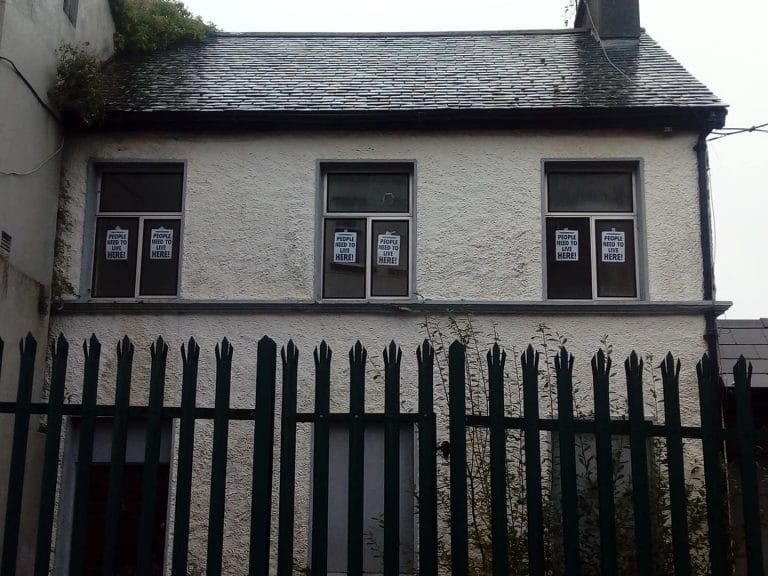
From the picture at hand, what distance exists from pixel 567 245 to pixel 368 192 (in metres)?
2.51

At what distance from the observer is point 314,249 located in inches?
378

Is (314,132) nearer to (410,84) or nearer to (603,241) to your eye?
(410,84)

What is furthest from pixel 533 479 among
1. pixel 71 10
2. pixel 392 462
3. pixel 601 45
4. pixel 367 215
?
pixel 601 45

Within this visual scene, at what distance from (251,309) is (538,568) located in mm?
5741

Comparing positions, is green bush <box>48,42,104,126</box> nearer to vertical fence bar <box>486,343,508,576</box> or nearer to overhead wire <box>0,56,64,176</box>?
overhead wire <box>0,56,64,176</box>

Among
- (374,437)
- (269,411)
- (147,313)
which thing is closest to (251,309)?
(147,313)

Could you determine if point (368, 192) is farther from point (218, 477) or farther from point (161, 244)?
point (218, 477)

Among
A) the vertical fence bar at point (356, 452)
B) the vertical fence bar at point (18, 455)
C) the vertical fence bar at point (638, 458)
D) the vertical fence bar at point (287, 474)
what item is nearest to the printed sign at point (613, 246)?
the vertical fence bar at point (638, 458)

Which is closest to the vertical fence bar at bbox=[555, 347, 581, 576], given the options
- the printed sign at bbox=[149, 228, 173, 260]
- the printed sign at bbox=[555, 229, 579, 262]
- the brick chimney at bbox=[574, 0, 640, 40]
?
the printed sign at bbox=[555, 229, 579, 262]

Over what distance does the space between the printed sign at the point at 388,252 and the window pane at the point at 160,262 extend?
2425 mm

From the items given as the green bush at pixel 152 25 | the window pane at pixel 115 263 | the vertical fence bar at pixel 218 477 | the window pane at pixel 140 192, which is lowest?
the vertical fence bar at pixel 218 477

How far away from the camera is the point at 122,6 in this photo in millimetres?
12016

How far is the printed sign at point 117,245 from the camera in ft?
32.3

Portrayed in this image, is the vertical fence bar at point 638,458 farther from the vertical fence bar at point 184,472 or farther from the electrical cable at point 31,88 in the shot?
the electrical cable at point 31,88
